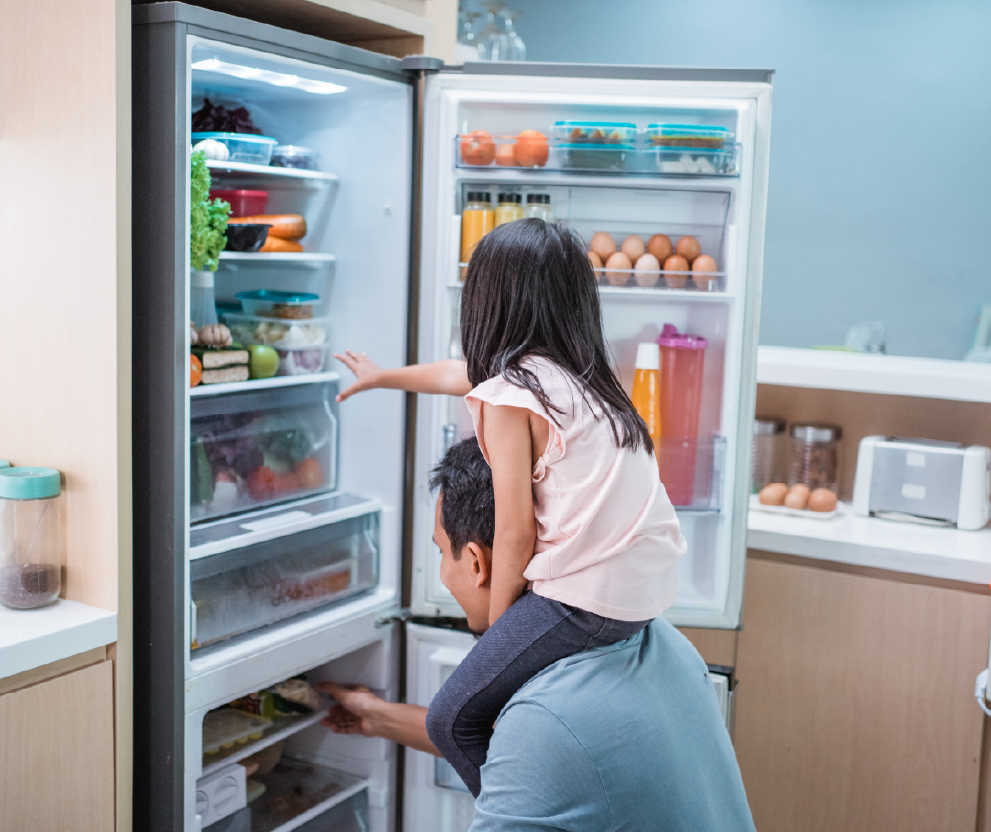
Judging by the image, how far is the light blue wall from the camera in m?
4.21

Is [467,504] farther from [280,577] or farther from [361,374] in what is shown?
[280,577]

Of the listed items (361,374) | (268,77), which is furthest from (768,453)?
(268,77)

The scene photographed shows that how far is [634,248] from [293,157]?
790 mm

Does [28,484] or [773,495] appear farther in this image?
[773,495]

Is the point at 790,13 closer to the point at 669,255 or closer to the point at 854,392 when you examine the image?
the point at 854,392

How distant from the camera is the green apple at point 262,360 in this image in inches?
82.7

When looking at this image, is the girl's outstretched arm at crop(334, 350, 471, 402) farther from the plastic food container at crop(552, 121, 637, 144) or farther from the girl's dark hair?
the plastic food container at crop(552, 121, 637, 144)

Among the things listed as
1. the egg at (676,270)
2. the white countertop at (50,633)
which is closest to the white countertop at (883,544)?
the egg at (676,270)

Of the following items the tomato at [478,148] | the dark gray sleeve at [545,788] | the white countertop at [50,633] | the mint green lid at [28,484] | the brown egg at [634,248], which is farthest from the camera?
the brown egg at [634,248]

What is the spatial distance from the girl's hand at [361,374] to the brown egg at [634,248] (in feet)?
2.00

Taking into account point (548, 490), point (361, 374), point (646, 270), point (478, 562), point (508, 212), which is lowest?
point (478, 562)

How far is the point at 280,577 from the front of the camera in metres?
2.09

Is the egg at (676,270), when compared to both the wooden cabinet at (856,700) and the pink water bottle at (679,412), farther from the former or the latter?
the wooden cabinet at (856,700)

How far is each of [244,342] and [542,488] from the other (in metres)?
1.00
